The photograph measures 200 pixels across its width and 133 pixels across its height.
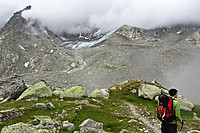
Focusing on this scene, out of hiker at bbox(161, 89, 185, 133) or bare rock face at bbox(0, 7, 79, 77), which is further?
bare rock face at bbox(0, 7, 79, 77)

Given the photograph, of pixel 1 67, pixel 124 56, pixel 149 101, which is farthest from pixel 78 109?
pixel 1 67

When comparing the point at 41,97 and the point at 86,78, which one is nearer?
the point at 41,97

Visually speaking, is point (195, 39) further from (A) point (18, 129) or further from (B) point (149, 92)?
(A) point (18, 129)

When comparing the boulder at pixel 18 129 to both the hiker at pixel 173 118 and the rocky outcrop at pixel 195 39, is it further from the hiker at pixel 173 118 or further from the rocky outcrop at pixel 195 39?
the rocky outcrop at pixel 195 39

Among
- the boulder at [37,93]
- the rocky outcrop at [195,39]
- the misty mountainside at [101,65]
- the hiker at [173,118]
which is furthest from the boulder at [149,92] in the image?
the rocky outcrop at [195,39]

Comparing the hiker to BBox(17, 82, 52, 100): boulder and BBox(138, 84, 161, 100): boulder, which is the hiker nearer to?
BBox(17, 82, 52, 100): boulder

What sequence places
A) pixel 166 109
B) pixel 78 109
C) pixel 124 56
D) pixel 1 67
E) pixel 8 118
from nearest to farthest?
pixel 166 109 → pixel 8 118 → pixel 78 109 → pixel 124 56 → pixel 1 67

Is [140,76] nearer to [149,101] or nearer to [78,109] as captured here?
[149,101]

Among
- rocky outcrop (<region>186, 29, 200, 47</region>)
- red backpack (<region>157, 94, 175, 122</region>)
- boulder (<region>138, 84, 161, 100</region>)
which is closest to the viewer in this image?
red backpack (<region>157, 94, 175, 122</region>)

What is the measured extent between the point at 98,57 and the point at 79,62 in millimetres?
21723

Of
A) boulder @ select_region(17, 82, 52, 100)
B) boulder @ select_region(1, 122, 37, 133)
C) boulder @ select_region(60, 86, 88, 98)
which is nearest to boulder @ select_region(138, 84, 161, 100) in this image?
boulder @ select_region(60, 86, 88, 98)

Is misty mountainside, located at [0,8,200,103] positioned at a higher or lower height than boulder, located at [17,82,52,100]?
higher

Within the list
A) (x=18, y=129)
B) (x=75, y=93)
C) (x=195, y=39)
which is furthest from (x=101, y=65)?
(x=18, y=129)

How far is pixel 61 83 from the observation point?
10331 centimetres
